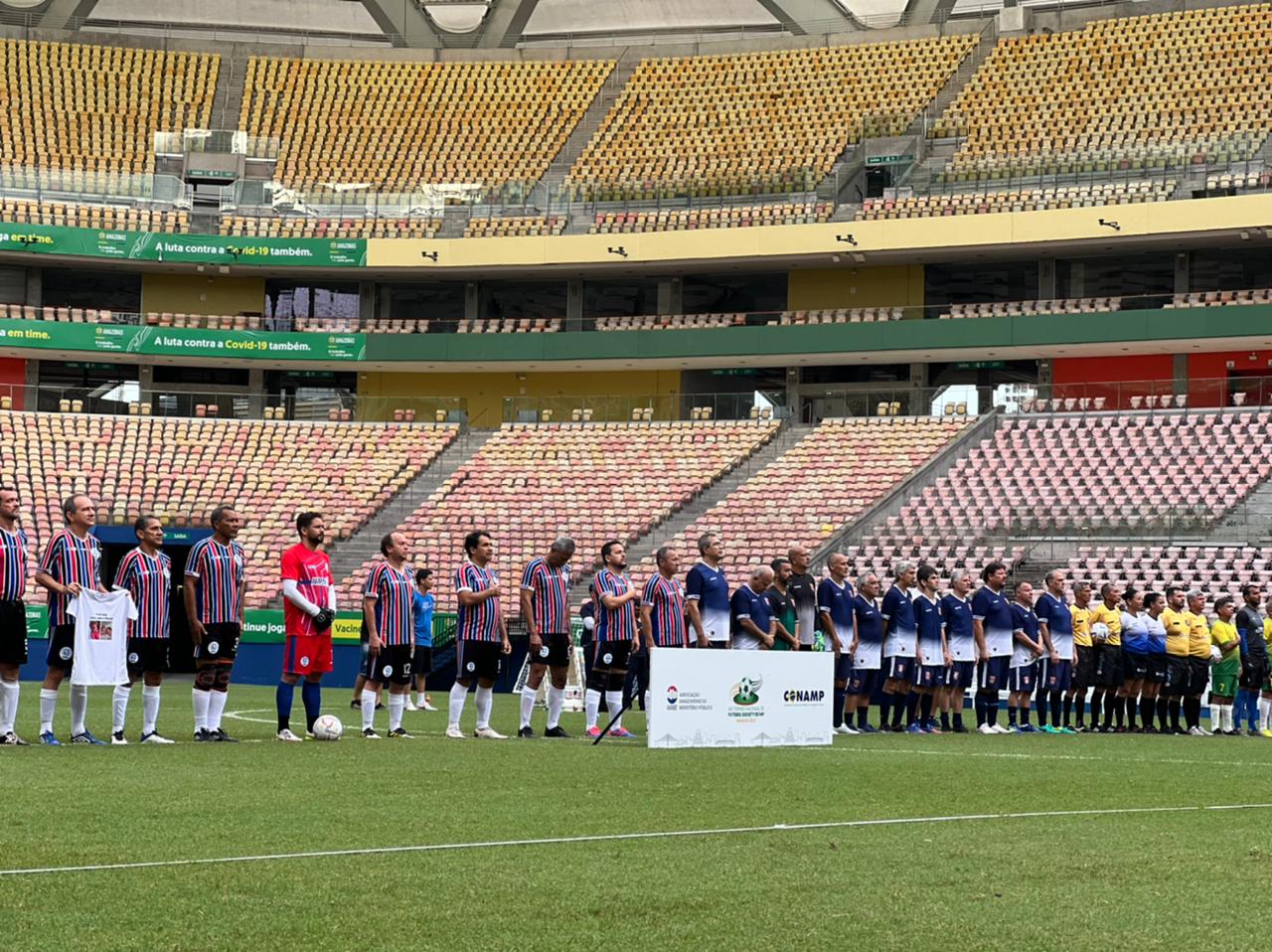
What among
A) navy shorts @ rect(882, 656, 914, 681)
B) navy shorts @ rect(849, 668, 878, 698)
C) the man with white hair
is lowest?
navy shorts @ rect(849, 668, 878, 698)

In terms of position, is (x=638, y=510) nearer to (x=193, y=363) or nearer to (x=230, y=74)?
(x=193, y=363)

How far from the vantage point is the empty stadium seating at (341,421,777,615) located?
139 feet

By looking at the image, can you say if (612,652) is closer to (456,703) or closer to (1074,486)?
(456,703)

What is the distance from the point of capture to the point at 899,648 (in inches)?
832

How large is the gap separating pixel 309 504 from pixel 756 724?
29.3 meters

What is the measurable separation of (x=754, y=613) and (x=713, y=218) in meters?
33.1

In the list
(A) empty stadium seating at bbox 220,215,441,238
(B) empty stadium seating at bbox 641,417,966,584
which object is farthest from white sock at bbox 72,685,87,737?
(A) empty stadium seating at bbox 220,215,441,238

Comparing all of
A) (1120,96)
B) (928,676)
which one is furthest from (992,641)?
(1120,96)

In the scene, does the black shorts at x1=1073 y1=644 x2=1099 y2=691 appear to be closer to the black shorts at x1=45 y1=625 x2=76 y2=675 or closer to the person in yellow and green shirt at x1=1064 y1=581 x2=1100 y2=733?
the person in yellow and green shirt at x1=1064 y1=581 x2=1100 y2=733

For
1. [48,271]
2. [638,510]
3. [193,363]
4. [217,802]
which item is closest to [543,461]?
[638,510]

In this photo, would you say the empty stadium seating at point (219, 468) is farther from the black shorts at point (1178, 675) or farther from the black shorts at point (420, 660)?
the black shorts at point (1178, 675)

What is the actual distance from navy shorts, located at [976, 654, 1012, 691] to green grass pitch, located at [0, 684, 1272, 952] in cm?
670

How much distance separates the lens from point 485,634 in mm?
18125

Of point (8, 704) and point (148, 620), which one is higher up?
point (148, 620)
